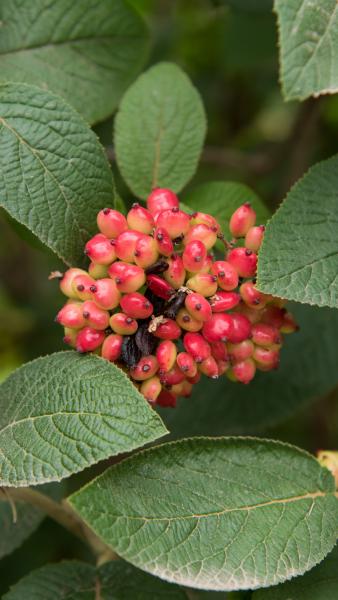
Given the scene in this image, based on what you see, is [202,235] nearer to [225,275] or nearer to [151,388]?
[225,275]

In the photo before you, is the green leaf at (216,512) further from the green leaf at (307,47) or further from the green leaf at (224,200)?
the green leaf at (307,47)

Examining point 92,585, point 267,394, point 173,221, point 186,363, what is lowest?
point 92,585

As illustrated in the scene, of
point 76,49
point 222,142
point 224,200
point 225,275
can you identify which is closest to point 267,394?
point 224,200

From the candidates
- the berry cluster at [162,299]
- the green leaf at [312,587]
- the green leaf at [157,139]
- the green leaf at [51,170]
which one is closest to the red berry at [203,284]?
the berry cluster at [162,299]

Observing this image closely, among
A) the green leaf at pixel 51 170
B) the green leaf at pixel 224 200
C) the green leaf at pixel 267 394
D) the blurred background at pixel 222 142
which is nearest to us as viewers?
the green leaf at pixel 51 170

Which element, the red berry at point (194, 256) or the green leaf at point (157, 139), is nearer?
the red berry at point (194, 256)

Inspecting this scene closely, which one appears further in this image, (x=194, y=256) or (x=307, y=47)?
(x=194, y=256)
